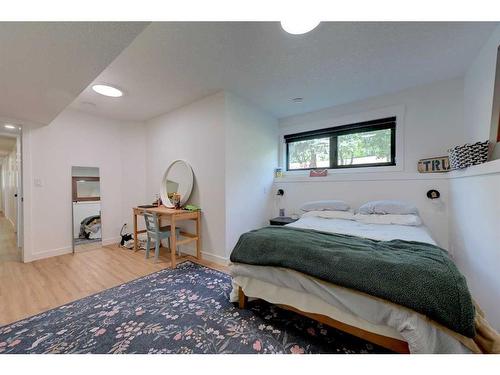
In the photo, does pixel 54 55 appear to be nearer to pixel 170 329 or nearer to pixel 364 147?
pixel 170 329

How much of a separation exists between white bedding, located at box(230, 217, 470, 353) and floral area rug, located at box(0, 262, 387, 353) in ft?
0.64

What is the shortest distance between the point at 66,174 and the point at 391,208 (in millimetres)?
4783

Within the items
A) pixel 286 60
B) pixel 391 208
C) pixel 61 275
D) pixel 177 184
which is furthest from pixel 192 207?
pixel 391 208

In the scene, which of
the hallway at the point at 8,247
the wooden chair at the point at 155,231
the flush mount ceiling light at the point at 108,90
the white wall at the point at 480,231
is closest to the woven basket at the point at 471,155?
the white wall at the point at 480,231

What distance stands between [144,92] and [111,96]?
511mm

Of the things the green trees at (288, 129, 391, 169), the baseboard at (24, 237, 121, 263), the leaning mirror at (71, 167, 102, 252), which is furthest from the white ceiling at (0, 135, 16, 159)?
the green trees at (288, 129, 391, 169)

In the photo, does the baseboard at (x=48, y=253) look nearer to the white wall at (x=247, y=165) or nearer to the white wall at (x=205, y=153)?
the white wall at (x=205, y=153)

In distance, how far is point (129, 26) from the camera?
4.01 feet

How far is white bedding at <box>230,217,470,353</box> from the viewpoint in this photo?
1.03 m

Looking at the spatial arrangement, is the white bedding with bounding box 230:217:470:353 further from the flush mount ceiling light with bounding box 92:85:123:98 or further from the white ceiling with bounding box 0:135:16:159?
the white ceiling with bounding box 0:135:16:159

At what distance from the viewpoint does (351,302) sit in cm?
124

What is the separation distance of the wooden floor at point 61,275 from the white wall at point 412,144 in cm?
220
